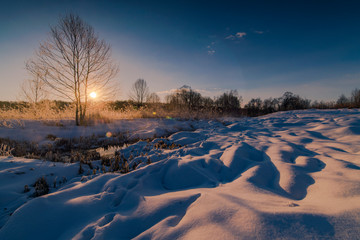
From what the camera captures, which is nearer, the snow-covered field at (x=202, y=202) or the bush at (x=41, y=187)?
the snow-covered field at (x=202, y=202)

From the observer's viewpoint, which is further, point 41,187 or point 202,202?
point 41,187

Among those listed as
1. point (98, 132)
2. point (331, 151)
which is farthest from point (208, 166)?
point (98, 132)

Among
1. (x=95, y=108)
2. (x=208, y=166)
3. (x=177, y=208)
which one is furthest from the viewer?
(x=95, y=108)

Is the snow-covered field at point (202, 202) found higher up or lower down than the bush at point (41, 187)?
higher up

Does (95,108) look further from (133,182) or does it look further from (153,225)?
(153,225)

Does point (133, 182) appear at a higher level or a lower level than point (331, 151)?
lower

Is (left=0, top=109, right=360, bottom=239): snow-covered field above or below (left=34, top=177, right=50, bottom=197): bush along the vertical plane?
above

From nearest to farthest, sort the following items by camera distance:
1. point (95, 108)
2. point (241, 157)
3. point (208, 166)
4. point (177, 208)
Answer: point (177, 208), point (208, 166), point (241, 157), point (95, 108)

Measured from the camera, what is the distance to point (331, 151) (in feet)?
7.79

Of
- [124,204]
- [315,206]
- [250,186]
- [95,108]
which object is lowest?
[124,204]

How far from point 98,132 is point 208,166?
602 cm

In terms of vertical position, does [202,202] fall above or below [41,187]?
above

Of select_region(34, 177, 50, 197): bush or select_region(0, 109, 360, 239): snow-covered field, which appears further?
select_region(34, 177, 50, 197): bush

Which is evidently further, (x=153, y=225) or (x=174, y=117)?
(x=174, y=117)
